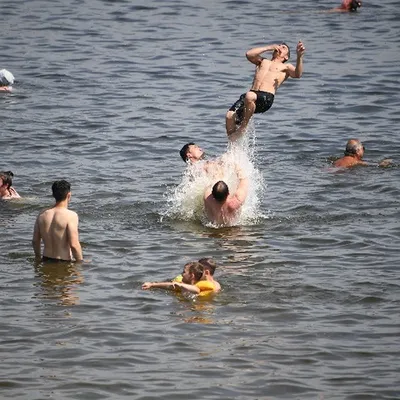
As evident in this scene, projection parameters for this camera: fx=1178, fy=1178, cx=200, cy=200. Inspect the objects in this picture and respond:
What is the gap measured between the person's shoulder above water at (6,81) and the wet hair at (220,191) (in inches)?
412

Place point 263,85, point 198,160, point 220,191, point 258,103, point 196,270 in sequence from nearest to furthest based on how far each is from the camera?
point 196,270 < point 220,191 < point 258,103 < point 263,85 < point 198,160

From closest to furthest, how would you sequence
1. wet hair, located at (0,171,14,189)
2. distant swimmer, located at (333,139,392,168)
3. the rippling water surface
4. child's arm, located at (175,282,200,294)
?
the rippling water surface
child's arm, located at (175,282,200,294)
wet hair, located at (0,171,14,189)
distant swimmer, located at (333,139,392,168)

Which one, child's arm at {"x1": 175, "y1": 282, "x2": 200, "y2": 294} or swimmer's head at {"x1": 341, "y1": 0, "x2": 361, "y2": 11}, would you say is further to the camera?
swimmer's head at {"x1": 341, "y1": 0, "x2": 361, "y2": 11}

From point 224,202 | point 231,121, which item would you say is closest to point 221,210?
point 224,202

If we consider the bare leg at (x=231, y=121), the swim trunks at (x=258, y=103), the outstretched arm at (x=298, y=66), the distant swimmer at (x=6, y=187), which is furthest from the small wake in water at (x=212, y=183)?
the distant swimmer at (x=6, y=187)

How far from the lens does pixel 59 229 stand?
13703 mm

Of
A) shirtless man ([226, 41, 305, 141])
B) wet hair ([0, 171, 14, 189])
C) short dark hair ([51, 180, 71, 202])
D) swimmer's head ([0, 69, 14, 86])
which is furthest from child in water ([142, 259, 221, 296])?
swimmer's head ([0, 69, 14, 86])

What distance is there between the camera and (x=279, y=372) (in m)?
11.1

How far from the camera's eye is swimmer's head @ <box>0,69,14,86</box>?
82.1ft

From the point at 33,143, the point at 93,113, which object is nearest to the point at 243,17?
the point at 93,113

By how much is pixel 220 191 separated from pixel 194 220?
44.1 inches

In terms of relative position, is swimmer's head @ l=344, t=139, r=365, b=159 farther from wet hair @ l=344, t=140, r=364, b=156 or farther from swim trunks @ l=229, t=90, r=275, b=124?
swim trunks @ l=229, t=90, r=275, b=124

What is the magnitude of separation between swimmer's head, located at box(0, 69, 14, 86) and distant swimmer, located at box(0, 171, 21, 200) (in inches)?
321

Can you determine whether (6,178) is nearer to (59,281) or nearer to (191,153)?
(191,153)
